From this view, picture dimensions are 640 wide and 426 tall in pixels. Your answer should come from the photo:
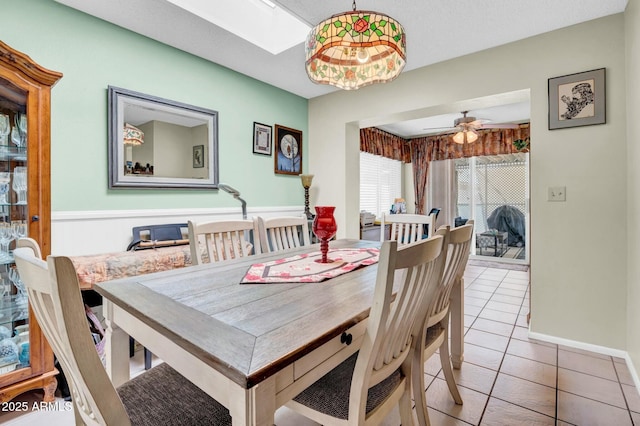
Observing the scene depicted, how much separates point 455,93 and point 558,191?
3.89ft

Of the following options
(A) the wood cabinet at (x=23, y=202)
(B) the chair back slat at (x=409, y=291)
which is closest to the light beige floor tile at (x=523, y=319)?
(B) the chair back slat at (x=409, y=291)

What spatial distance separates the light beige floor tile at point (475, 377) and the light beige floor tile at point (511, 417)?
13 centimetres

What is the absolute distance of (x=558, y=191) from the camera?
2352 millimetres

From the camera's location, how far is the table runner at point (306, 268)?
52.7 inches

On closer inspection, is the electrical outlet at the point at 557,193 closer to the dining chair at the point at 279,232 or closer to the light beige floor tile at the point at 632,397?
the light beige floor tile at the point at 632,397

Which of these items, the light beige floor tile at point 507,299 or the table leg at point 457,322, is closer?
the table leg at point 457,322

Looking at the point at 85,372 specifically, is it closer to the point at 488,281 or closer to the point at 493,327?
the point at 493,327

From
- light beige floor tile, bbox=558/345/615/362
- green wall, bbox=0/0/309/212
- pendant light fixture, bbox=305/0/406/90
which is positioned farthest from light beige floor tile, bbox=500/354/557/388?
green wall, bbox=0/0/309/212

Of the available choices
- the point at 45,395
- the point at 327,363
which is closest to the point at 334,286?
the point at 327,363

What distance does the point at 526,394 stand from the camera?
1.73 metres

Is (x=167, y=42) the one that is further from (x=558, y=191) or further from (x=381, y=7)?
(x=558, y=191)

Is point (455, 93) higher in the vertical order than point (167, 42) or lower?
lower

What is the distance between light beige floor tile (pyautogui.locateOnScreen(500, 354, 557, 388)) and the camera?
1.88 m

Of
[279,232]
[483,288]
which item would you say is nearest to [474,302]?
[483,288]
